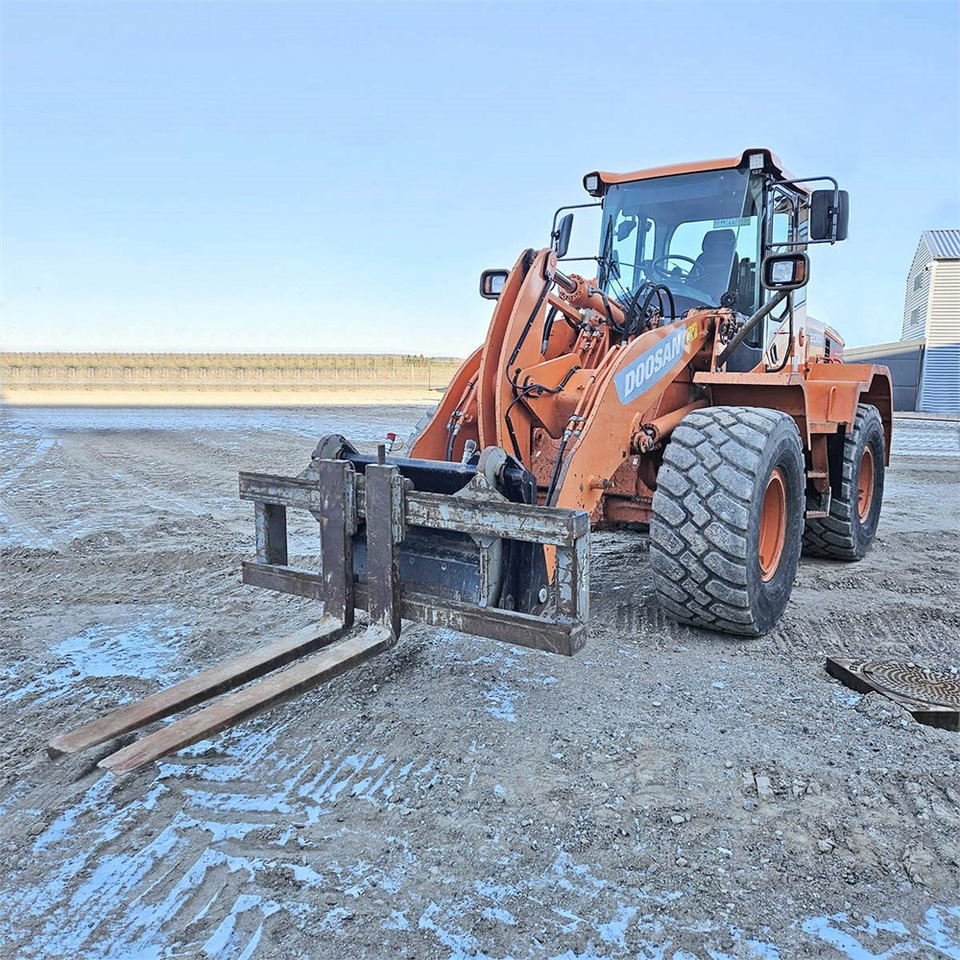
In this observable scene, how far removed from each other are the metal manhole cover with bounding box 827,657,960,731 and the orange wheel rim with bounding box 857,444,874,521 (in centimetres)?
337

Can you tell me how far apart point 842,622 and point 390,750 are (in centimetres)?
307

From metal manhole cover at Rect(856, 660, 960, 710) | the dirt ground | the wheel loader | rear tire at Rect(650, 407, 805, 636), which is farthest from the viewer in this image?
rear tire at Rect(650, 407, 805, 636)

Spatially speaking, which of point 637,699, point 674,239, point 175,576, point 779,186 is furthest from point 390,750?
point 779,186

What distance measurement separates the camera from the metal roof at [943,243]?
27.5 meters

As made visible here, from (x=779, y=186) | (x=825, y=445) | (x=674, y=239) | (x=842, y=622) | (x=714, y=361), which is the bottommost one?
(x=842, y=622)

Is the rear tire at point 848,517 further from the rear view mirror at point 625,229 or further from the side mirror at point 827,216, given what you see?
the rear view mirror at point 625,229

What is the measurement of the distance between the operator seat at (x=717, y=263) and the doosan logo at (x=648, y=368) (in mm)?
721

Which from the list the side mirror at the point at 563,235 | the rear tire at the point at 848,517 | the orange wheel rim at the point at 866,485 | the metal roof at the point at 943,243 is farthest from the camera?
the metal roof at the point at 943,243

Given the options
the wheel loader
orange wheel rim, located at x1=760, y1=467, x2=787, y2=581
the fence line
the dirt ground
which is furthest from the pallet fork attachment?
the fence line

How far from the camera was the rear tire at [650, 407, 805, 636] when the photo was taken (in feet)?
13.0

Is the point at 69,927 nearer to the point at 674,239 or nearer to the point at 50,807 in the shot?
the point at 50,807

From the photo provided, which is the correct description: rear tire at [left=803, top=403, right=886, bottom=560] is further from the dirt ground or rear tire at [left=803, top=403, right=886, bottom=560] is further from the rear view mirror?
the rear view mirror

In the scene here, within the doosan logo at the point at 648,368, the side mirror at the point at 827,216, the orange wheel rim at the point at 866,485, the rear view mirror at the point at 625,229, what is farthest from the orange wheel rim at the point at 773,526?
the orange wheel rim at the point at 866,485

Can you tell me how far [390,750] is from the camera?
306cm
